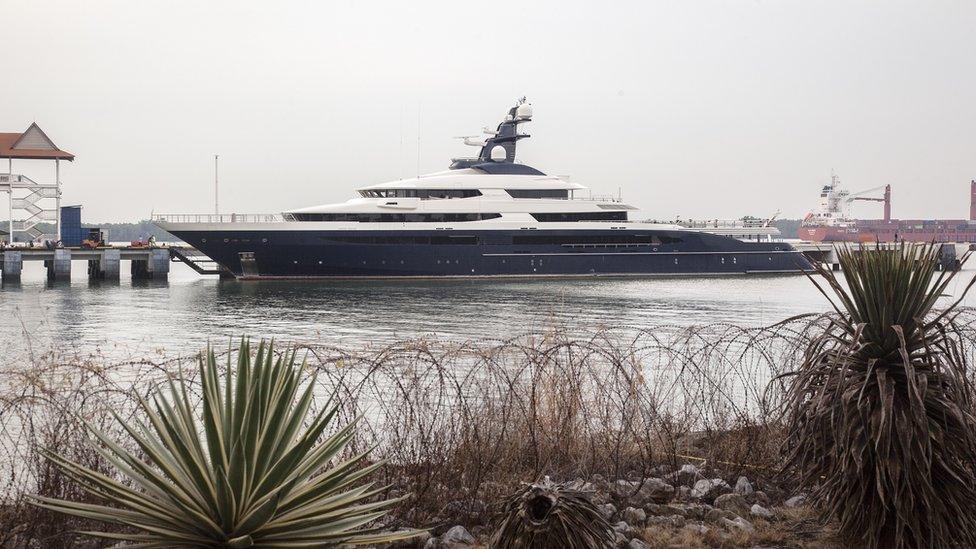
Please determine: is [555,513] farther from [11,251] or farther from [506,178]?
[11,251]

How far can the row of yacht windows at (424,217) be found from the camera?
4769cm

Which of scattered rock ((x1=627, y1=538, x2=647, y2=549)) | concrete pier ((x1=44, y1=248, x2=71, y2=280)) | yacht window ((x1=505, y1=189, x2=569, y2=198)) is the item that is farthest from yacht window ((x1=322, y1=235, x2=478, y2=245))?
scattered rock ((x1=627, y1=538, x2=647, y2=549))

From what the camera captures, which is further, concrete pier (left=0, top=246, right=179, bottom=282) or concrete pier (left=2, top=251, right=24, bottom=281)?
concrete pier (left=0, top=246, right=179, bottom=282)

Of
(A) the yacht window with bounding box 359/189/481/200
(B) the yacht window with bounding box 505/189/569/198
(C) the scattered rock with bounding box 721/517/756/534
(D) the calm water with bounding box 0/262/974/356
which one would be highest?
(B) the yacht window with bounding box 505/189/569/198

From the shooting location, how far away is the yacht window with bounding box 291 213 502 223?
156 feet

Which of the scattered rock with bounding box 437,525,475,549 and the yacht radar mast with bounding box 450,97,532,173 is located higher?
the yacht radar mast with bounding box 450,97,532,173

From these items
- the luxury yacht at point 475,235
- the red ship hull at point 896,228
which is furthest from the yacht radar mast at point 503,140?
the red ship hull at point 896,228

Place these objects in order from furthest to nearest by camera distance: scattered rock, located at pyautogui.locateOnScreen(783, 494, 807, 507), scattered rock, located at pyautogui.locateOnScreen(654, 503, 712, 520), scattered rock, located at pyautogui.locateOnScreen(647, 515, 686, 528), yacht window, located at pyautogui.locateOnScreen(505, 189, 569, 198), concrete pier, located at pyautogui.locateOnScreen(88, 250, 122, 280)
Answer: concrete pier, located at pyautogui.locateOnScreen(88, 250, 122, 280) → yacht window, located at pyautogui.locateOnScreen(505, 189, 569, 198) → scattered rock, located at pyautogui.locateOnScreen(783, 494, 807, 507) → scattered rock, located at pyautogui.locateOnScreen(654, 503, 712, 520) → scattered rock, located at pyautogui.locateOnScreen(647, 515, 686, 528)

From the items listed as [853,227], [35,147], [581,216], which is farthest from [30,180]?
[853,227]

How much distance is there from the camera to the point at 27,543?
6066mm

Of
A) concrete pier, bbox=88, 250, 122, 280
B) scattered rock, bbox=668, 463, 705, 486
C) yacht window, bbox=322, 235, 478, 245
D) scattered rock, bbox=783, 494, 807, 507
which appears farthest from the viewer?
concrete pier, bbox=88, 250, 122, 280

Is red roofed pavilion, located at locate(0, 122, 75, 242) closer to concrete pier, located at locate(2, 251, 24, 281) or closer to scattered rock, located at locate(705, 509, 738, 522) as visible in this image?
concrete pier, located at locate(2, 251, 24, 281)

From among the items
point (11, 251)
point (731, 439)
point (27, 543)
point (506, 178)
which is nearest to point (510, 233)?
point (506, 178)

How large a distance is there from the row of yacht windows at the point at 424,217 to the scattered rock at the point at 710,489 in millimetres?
41414
